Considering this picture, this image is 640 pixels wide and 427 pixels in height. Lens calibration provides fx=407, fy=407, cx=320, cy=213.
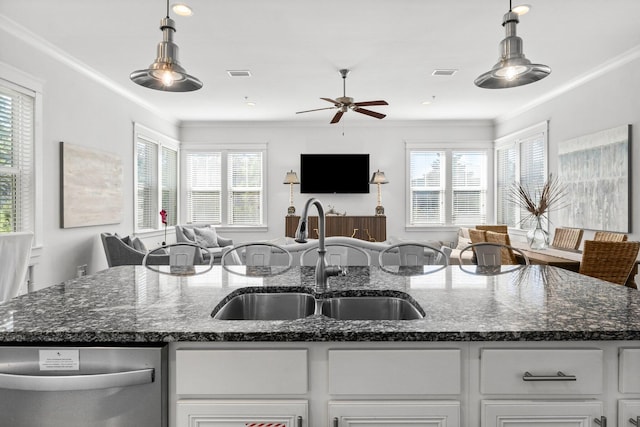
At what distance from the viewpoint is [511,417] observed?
1079 mm

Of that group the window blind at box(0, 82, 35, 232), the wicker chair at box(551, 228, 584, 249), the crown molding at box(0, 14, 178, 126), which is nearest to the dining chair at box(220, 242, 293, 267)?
the window blind at box(0, 82, 35, 232)

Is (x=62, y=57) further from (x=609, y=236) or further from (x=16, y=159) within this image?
(x=609, y=236)

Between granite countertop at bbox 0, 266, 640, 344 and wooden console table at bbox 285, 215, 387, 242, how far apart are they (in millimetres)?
5383

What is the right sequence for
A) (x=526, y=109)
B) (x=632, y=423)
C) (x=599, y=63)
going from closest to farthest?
(x=632, y=423), (x=599, y=63), (x=526, y=109)

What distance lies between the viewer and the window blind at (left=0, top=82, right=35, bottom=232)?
3609 mm

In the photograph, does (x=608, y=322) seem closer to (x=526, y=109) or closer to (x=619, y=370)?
(x=619, y=370)

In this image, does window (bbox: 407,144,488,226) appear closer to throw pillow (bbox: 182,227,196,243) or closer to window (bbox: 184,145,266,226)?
window (bbox: 184,145,266,226)

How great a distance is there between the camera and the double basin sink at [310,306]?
1.61m

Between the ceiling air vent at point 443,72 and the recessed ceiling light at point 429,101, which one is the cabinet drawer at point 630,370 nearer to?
the ceiling air vent at point 443,72

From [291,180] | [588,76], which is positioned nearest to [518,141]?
[588,76]

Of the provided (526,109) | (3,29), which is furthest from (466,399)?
(526,109)

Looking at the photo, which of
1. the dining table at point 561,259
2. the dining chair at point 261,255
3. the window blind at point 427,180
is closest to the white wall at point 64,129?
the dining chair at point 261,255

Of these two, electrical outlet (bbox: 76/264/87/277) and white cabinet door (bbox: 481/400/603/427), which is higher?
white cabinet door (bbox: 481/400/603/427)

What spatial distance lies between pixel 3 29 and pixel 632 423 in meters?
4.84
